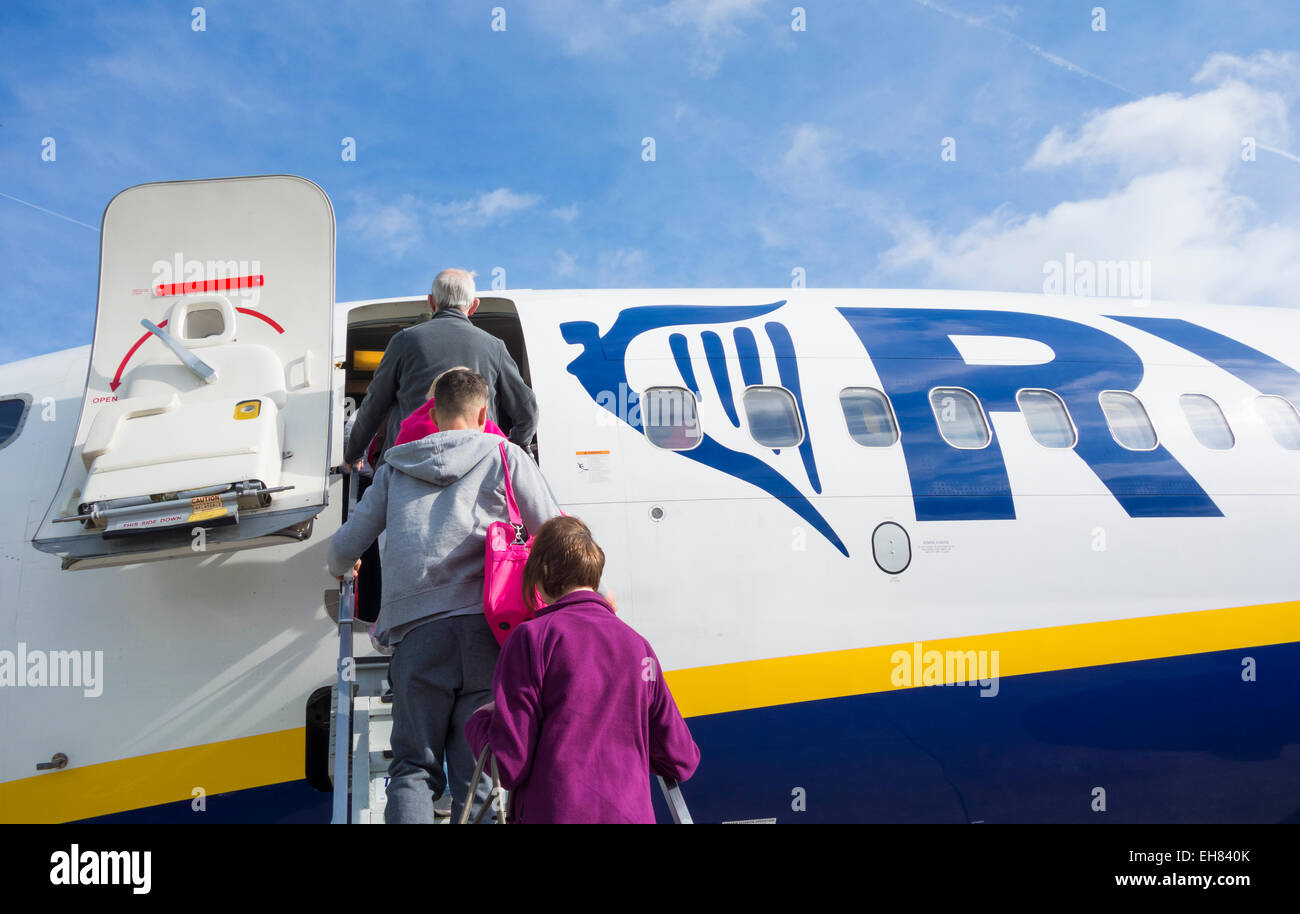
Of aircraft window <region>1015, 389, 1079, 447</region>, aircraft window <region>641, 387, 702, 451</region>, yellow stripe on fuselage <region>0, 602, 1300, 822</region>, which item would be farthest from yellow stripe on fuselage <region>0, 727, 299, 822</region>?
aircraft window <region>1015, 389, 1079, 447</region>

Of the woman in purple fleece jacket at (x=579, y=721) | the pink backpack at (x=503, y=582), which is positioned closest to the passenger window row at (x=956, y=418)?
the pink backpack at (x=503, y=582)

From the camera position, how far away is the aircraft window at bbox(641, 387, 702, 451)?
602cm

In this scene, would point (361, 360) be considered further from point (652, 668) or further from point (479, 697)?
point (652, 668)

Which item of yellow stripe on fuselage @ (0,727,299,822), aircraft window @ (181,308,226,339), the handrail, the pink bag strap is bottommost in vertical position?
yellow stripe on fuselage @ (0,727,299,822)

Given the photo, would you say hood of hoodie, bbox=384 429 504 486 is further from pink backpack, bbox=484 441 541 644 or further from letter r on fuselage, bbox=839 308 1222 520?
letter r on fuselage, bbox=839 308 1222 520

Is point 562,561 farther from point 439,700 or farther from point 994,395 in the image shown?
point 994,395

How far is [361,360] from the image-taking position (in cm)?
711

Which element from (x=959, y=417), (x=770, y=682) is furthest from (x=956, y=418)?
(x=770, y=682)

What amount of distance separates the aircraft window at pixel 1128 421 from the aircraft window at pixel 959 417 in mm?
1005

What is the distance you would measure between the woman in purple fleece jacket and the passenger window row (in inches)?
123

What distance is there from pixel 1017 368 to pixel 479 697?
4.84 m

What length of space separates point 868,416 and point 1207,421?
2701 millimetres

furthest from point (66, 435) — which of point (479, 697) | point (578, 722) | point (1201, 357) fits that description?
point (1201, 357)

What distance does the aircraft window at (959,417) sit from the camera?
21.2 feet
